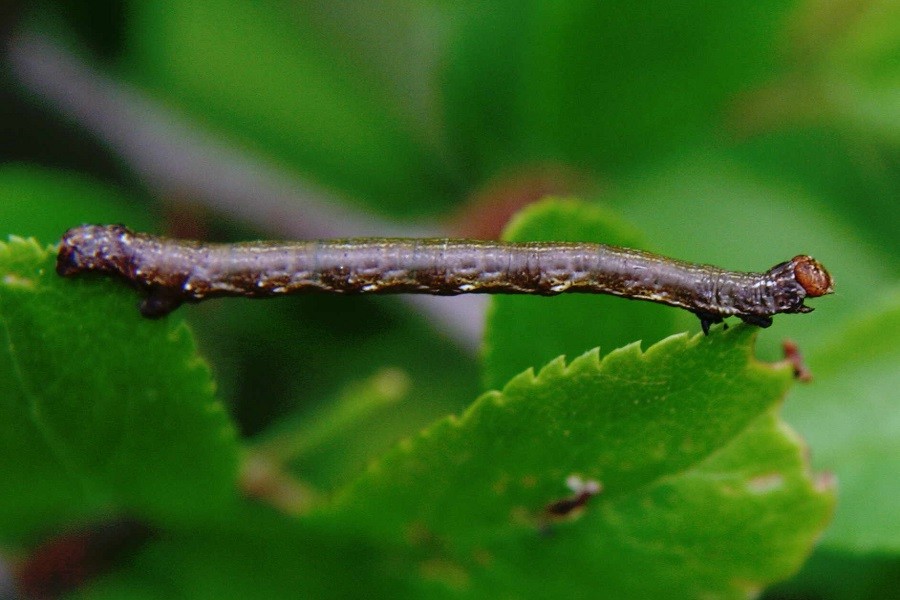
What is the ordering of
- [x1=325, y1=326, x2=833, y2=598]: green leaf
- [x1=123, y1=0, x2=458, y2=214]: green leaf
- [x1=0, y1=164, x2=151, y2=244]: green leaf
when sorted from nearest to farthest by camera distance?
[x1=325, y1=326, x2=833, y2=598]: green leaf → [x1=0, y1=164, x2=151, y2=244]: green leaf → [x1=123, y1=0, x2=458, y2=214]: green leaf

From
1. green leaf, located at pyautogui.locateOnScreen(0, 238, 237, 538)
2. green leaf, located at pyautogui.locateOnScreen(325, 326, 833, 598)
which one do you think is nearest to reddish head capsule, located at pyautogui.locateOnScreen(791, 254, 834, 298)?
green leaf, located at pyautogui.locateOnScreen(325, 326, 833, 598)

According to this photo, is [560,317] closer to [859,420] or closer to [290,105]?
[859,420]

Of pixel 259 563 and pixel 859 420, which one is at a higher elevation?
pixel 859 420

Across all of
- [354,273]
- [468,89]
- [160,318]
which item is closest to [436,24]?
[468,89]

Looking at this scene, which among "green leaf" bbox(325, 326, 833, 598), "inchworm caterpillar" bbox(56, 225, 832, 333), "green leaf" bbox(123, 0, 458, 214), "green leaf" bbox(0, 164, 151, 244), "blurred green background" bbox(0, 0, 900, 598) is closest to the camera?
"green leaf" bbox(325, 326, 833, 598)

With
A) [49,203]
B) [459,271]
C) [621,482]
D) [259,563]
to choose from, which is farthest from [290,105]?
[621,482]

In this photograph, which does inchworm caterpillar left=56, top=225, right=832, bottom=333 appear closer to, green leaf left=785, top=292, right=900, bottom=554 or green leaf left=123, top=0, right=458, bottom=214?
green leaf left=785, top=292, right=900, bottom=554

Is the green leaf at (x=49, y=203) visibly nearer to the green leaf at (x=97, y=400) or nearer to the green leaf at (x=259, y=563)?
the green leaf at (x=97, y=400)

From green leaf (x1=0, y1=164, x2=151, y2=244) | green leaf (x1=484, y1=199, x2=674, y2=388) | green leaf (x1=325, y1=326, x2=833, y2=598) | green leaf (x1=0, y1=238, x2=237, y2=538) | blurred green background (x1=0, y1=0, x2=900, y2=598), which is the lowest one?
green leaf (x1=325, y1=326, x2=833, y2=598)
